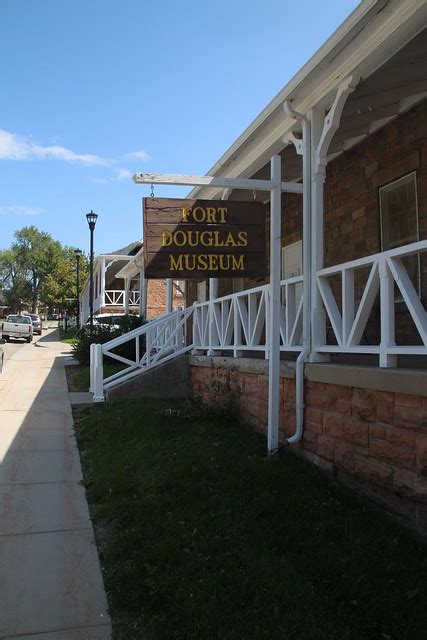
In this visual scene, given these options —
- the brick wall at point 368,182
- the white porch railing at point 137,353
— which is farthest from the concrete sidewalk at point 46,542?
the brick wall at point 368,182

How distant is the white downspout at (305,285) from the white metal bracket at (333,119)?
0.48 feet

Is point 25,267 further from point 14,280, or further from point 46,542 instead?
point 46,542

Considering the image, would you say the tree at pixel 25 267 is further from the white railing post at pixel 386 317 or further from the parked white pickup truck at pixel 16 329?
the white railing post at pixel 386 317

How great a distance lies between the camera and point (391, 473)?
4.41 m

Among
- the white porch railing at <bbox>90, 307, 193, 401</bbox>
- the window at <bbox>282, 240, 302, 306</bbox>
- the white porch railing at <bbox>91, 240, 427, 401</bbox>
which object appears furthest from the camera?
the window at <bbox>282, 240, 302, 306</bbox>

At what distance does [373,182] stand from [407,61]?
256 cm

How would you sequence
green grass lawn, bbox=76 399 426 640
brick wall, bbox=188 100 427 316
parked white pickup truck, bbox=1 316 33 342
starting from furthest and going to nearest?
parked white pickup truck, bbox=1 316 33 342 → brick wall, bbox=188 100 427 316 → green grass lawn, bbox=76 399 426 640

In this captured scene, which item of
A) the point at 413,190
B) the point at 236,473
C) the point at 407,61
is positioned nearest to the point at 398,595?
the point at 236,473

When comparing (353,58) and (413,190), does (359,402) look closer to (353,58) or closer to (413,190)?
(353,58)

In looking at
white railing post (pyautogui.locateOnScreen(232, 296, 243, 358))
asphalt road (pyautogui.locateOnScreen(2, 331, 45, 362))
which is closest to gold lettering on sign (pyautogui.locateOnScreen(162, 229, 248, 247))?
white railing post (pyautogui.locateOnScreen(232, 296, 243, 358))

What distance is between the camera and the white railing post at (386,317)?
15.4ft

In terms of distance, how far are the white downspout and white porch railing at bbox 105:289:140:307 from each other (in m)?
28.6

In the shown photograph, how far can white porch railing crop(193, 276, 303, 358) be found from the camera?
6643 mm

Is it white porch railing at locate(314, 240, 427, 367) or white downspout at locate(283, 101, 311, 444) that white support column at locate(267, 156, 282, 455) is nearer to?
white downspout at locate(283, 101, 311, 444)
